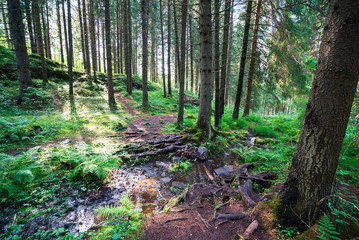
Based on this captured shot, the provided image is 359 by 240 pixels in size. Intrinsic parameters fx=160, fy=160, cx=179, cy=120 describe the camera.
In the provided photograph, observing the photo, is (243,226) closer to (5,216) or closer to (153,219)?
(153,219)

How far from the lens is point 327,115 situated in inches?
76.9

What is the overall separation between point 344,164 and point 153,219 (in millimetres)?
4591

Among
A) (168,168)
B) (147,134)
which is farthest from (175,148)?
(147,134)

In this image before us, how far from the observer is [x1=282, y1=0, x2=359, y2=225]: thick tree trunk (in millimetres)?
1795

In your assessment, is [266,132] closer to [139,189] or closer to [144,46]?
[139,189]

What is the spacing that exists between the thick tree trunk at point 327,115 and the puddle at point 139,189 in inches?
103

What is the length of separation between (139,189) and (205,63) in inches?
225

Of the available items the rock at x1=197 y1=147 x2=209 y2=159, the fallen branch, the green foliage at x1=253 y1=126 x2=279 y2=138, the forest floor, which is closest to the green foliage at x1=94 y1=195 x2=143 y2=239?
the forest floor

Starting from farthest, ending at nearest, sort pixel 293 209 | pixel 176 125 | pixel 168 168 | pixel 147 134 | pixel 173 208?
pixel 176 125, pixel 147 134, pixel 168 168, pixel 173 208, pixel 293 209

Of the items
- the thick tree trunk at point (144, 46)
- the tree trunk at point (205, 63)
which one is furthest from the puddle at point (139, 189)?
the thick tree trunk at point (144, 46)

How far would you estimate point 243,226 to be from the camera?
260cm

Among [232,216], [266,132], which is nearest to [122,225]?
[232,216]

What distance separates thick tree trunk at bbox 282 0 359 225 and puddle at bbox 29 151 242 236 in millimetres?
2623

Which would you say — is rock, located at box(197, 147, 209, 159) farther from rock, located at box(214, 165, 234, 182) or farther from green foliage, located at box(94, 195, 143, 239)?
green foliage, located at box(94, 195, 143, 239)
